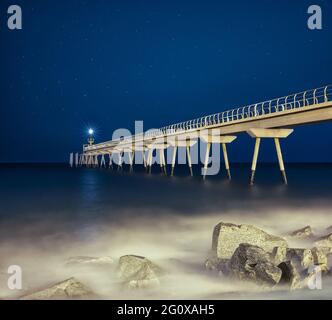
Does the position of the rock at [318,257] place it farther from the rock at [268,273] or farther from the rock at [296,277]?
the rock at [268,273]

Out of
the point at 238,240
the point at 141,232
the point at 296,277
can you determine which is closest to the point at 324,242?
the point at 238,240

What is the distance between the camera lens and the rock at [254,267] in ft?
24.6

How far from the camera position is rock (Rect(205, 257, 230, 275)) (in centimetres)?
855

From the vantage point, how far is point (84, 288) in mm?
7727

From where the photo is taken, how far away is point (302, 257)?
884cm

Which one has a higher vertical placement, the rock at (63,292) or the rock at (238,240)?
the rock at (238,240)

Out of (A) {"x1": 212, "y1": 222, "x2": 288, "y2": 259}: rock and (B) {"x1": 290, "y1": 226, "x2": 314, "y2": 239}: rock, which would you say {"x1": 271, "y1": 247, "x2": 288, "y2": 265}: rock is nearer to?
(A) {"x1": 212, "y1": 222, "x2": 288, "y2": 259}: rock

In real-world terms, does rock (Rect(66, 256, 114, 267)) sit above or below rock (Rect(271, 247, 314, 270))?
below

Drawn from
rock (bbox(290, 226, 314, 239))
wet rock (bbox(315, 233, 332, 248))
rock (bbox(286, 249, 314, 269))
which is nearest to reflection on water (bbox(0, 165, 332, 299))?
rock (bbox(286, 249, 314, 269))

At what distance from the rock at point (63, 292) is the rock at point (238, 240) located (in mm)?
3919

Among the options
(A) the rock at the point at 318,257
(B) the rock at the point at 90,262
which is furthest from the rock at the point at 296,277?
(B) the rock at the point at 90,262

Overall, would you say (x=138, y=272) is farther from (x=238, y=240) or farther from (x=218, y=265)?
(x=238, y=240)

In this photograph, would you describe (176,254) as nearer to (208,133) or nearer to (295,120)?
(295,120)

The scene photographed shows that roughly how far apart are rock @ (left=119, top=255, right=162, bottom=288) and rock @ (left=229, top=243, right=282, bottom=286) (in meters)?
1.89
